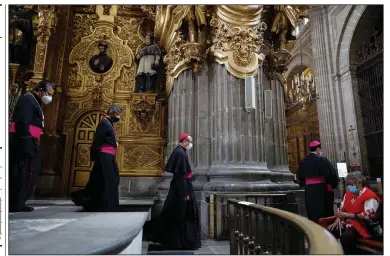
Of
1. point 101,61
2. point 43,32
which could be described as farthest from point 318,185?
point 43,32

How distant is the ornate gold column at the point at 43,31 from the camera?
740 cm

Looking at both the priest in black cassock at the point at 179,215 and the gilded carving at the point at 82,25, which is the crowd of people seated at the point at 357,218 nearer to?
the priest in black cassock at the point at 179,215

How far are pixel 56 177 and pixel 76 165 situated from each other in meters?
0.61

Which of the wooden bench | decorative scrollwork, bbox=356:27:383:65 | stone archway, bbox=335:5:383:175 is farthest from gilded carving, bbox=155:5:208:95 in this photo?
stone archway, bbox=335:5:383:175

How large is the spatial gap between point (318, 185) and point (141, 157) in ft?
16.4

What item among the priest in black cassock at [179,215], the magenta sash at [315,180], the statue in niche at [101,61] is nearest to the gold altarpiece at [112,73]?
the statue in niche at [101,61]

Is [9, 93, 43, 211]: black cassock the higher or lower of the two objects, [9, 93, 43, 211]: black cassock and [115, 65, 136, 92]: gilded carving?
the lower

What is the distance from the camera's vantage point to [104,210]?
3479mm

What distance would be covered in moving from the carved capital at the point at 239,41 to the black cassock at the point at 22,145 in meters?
3.41

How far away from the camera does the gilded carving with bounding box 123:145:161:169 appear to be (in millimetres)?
Result: 7679

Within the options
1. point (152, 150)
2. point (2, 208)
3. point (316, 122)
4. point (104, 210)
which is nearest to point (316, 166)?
point (104, 210)

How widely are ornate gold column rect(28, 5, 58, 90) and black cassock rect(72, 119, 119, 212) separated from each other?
200 inches

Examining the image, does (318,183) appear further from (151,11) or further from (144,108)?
(151,11)

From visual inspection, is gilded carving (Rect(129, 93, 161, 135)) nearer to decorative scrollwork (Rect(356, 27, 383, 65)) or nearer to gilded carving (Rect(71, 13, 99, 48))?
gilded carving (Rect(71, 13, 99, 48))
